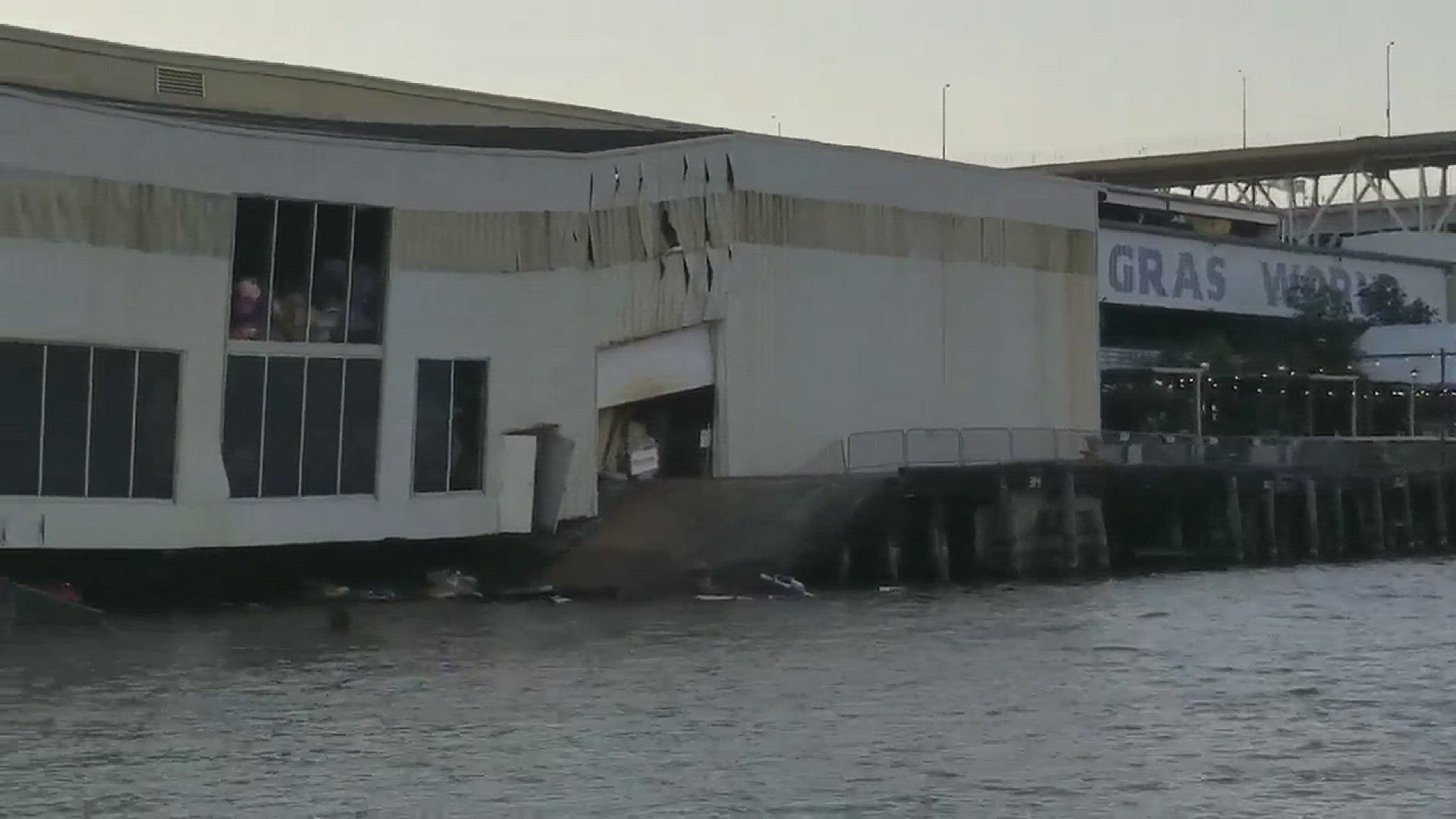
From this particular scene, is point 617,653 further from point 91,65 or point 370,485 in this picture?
point 91,65

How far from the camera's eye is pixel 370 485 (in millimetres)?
41344

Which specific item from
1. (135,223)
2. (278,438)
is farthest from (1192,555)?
(135,223)

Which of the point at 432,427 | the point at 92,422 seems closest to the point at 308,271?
the point at 432,427

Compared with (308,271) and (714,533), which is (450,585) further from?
(308,271)

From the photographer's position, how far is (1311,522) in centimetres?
5653

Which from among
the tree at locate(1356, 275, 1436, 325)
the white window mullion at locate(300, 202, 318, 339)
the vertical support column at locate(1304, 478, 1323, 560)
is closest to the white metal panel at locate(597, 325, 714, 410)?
the white window mullion at locate(300, 202, 318, 339)

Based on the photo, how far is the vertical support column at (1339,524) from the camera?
57.3 m

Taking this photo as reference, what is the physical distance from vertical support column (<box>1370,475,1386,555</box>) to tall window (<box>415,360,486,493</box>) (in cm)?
2766

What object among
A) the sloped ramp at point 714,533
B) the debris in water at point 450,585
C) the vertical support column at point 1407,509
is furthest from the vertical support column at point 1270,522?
the debris in water at point 450,585

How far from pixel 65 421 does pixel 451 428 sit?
837cm

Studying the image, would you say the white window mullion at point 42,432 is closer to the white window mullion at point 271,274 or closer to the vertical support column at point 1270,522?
the white window mullion at point 271,274

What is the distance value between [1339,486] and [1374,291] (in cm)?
2619

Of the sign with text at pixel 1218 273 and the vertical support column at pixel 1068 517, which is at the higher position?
the sign with text at pixel 1218 273

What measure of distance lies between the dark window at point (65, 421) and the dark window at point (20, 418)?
0.14 m
